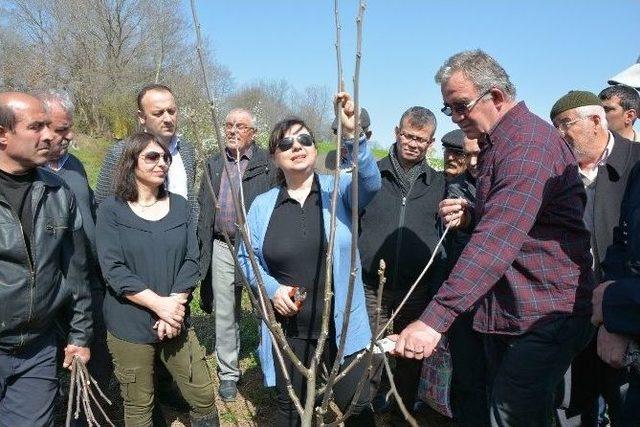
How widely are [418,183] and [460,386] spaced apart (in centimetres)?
141

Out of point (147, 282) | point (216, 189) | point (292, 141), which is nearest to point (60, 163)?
point (147, 282)

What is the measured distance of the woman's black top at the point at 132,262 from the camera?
9.89 feet

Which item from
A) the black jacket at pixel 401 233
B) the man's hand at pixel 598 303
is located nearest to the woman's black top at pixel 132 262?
the black jacket at pixel 401 233

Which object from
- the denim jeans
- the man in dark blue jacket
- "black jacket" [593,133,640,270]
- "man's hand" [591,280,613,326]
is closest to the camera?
the man in dark blue jacket

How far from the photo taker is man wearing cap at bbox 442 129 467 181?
384 cm

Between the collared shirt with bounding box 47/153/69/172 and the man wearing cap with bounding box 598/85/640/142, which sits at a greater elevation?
the man wearing cap with bounding box 598/85/640/142

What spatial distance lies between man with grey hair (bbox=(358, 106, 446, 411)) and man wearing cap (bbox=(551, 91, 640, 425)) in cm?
92

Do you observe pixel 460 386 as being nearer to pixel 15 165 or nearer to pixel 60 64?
pixel 15 165

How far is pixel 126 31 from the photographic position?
2647 centimetres

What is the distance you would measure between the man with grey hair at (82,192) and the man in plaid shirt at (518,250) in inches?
85.7

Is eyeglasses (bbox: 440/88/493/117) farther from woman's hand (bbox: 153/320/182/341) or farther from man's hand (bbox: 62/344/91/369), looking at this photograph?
man's hand (bbox: 62/344/91/369)

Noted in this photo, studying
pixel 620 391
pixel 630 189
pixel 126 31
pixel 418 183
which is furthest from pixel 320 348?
pixel 126 31

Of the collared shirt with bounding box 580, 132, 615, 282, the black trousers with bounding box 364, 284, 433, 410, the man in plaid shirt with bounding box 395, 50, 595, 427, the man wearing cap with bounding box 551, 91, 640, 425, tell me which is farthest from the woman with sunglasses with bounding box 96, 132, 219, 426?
the collared shirt with bounding box 580, 132, 615, 282

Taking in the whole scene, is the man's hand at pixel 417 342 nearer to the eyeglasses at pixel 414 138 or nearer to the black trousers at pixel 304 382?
the black trousers at pixel 304 382
